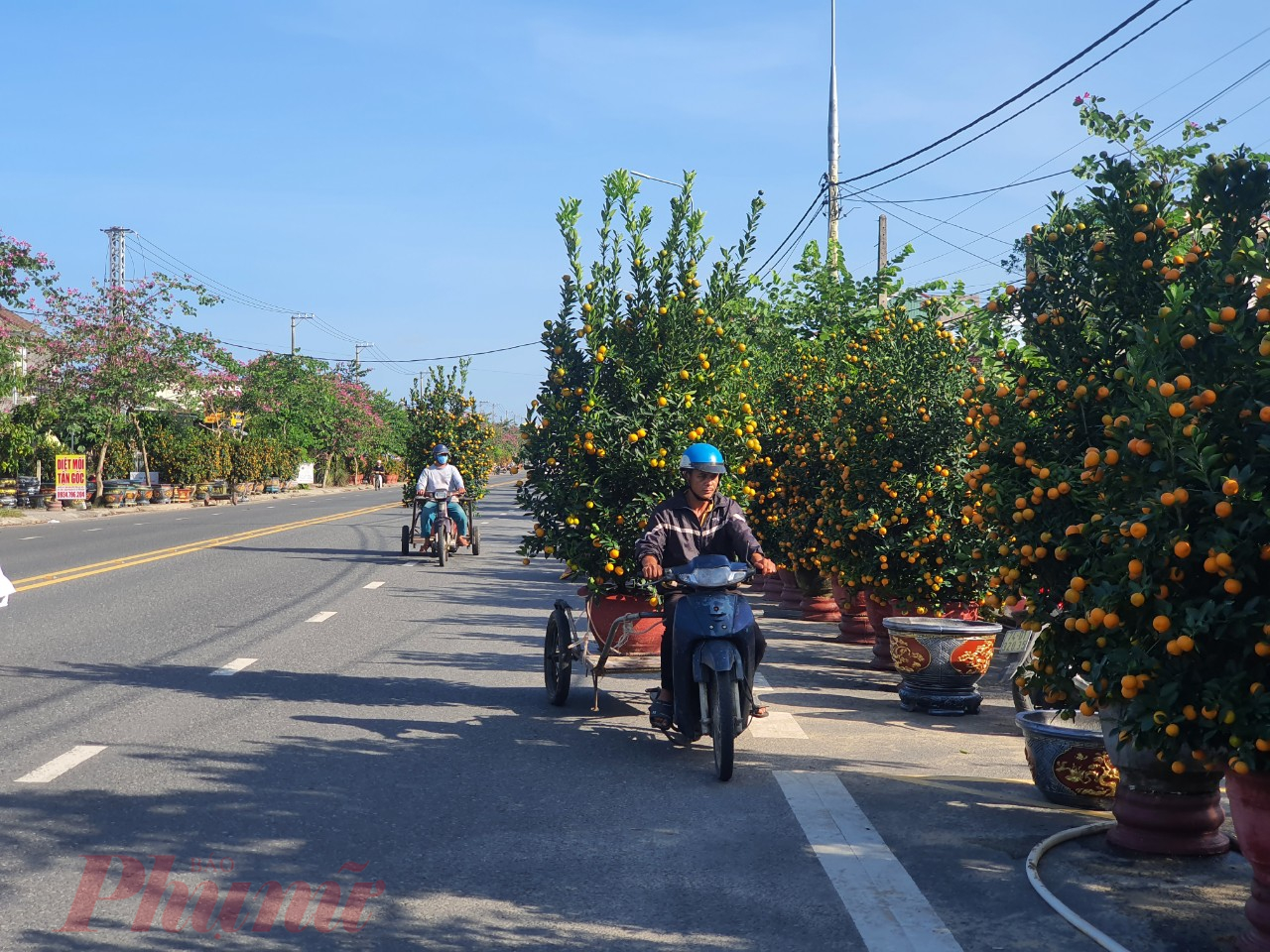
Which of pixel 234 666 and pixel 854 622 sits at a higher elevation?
pixel 854 622

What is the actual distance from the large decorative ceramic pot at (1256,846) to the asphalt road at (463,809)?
1.87 feet

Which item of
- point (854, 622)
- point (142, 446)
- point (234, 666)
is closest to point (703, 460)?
point (234, 666)

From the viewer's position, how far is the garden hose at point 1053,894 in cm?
454

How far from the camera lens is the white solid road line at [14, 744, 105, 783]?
6.74 meters

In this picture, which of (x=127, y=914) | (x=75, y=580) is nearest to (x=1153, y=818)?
(x=127, y=914)

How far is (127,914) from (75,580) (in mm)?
13679

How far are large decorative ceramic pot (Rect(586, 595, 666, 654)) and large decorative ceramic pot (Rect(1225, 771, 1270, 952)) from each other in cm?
469

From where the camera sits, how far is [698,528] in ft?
26.6

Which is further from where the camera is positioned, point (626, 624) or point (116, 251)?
point (116, 251)

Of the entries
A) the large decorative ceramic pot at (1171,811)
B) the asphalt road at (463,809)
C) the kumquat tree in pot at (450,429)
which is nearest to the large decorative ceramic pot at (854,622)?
the asphalt road at (463,809)

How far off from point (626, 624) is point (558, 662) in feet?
2.48

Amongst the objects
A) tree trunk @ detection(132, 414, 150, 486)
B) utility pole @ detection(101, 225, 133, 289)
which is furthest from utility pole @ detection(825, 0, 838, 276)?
utility pole @ detection(101, 225, 133, 289)

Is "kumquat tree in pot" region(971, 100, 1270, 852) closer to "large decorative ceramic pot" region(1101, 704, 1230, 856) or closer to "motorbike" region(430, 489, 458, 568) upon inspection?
"large decorative ceramic pot" region(1101, 704, 1230, 856)

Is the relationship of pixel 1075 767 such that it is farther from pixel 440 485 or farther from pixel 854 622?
pixel 440 485
